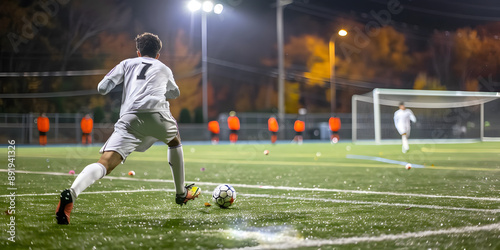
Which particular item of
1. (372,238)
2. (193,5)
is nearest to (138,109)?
(372,238)

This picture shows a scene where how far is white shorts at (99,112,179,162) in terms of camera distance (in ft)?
15.0

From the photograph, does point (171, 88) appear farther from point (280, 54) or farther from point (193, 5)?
point (280, 54)

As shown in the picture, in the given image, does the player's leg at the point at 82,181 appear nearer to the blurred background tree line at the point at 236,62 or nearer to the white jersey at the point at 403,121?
the white jersey at the point at 403,121

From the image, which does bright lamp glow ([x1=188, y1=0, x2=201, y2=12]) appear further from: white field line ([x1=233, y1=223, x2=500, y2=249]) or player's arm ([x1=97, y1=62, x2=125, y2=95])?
white field line ([x1=233, y1=223, x2=500, y2=249])

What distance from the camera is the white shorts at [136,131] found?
15.0 ft

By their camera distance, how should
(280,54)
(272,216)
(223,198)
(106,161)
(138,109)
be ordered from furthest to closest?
(280,54), (223,198), (272,216), (138,109), (106,161)

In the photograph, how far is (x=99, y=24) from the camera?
1444 inches

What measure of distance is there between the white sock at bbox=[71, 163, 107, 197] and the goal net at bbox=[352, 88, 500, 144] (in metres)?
27.5

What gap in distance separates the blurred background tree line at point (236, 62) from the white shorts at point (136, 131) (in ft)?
61.7

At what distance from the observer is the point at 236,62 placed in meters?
55.5

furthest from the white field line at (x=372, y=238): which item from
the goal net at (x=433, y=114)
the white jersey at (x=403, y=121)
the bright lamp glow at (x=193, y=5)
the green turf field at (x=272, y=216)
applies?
the bright lamp glow at (x=193, y=5)

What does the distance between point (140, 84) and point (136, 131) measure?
41 centimetres

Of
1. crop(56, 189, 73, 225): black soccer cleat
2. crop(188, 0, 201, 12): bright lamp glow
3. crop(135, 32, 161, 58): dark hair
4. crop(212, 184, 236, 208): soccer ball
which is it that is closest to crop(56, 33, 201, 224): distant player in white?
crop(135, 32, 161, 58): dark hair

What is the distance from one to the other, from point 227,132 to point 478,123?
17.3m
